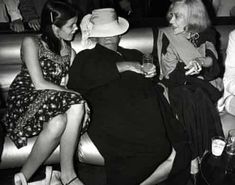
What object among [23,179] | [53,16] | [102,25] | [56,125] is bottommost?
[23,179]

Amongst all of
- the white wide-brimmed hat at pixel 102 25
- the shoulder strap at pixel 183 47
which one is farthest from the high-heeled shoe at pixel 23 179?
the shoulder strap at pixel 183 47

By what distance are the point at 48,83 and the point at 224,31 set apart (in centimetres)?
178

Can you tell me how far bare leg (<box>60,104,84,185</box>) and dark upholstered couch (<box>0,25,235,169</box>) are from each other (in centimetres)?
17

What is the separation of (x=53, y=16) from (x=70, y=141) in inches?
33.7

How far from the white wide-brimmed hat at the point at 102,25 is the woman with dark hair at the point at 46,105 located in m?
0.33

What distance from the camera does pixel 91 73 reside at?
2.54m

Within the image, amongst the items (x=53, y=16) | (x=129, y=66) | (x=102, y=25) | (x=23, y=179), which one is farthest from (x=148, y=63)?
(x=23, y=179)

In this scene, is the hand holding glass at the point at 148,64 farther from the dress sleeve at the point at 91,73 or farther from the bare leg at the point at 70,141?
the bare leg at the point at 70,141

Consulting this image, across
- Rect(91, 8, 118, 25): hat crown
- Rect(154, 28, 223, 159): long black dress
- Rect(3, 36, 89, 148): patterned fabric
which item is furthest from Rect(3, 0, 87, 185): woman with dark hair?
Rect(154, 28, 223, 159): long black dress

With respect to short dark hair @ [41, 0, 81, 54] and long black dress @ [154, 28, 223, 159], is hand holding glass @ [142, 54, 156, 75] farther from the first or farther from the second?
short dark hair @ [41, 0, 81, 54]

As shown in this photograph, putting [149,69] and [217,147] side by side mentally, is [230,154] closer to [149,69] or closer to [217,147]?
[217,147]

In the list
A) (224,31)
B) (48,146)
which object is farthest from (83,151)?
(224,31)

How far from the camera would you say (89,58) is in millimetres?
2604

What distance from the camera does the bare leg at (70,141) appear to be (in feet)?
7.01
